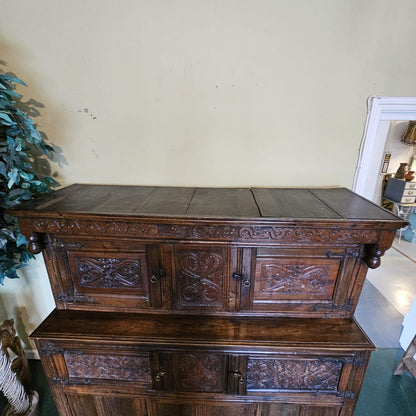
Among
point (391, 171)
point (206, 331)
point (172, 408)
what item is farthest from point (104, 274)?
point (391, 171)

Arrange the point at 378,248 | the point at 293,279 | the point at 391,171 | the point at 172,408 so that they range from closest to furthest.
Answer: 1. the point at 378,248
2. the point at 293,279
3. the point at 172,408
4. the point at 391,171

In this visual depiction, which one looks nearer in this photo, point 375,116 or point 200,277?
point 200,277

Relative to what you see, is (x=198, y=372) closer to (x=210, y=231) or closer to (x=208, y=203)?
(x=210, y=231)

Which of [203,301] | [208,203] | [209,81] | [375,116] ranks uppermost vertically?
[209,81]

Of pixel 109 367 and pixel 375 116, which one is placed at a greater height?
pixel 375 116

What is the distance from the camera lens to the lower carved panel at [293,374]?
3.67 ft

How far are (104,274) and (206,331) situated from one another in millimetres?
578

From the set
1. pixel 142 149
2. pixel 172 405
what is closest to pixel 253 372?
pixel 172 405

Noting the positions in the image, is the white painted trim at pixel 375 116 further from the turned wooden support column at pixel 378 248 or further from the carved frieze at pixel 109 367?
the carved frieze at pixel 109 367

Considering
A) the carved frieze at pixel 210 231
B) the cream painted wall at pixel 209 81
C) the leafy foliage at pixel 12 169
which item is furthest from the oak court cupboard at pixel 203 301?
the cream painted wall at pixel 209 81

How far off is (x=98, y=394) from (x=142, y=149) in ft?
4.40

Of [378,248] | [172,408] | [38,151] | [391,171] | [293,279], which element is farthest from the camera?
[391,171]

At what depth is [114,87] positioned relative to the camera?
129 centimetres

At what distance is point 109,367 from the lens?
119 centimetres
